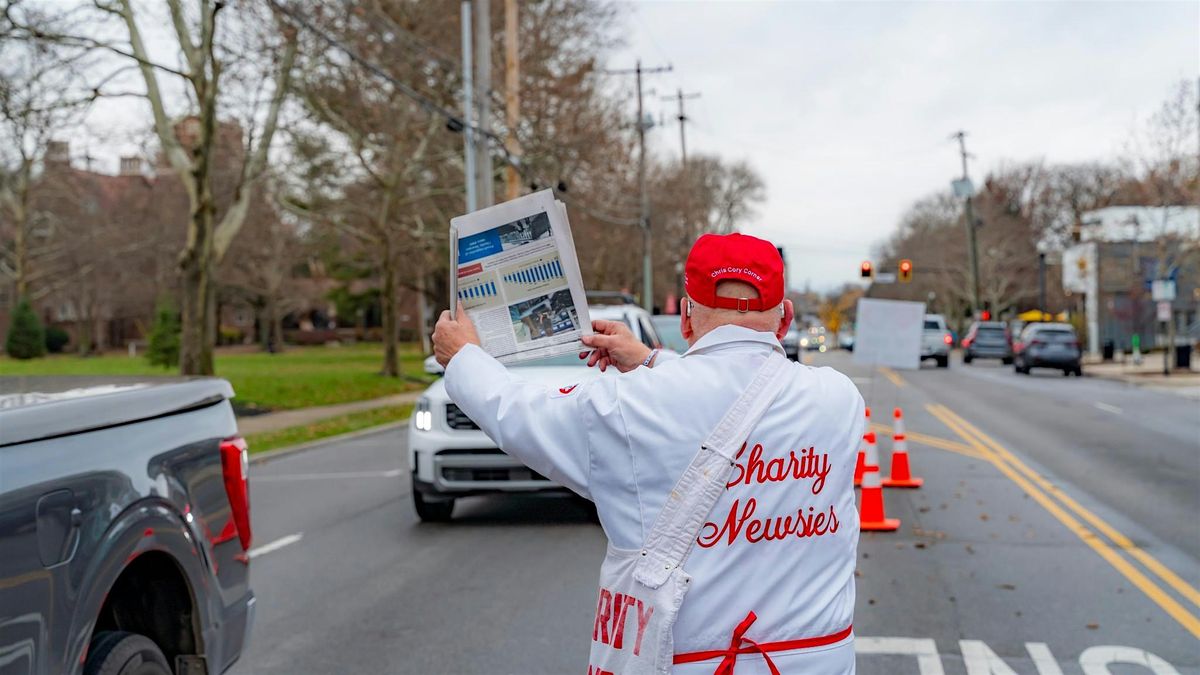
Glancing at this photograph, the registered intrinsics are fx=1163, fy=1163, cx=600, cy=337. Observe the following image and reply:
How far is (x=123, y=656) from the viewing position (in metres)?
3.57

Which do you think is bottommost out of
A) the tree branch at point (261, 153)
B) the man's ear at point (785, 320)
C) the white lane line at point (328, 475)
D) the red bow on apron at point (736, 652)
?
the white lane line at point (328, 475)

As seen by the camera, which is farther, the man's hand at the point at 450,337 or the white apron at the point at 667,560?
the man's hand at the point at 450,337

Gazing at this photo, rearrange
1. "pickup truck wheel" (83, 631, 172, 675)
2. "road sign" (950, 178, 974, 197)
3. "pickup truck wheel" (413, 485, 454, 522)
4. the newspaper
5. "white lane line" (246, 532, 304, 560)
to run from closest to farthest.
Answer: the newspaper
"pickup truck wheel" (83, 631, 172, 675)
"white lane line" (246, 532, 304, 560)
"pickup truck wheel" (413, 485, 454, 522)
"road sign" (950, 178, 974, 197)

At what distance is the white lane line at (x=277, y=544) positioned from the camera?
30.3ft

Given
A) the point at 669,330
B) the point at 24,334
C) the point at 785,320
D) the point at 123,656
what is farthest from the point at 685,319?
the point at 24,334

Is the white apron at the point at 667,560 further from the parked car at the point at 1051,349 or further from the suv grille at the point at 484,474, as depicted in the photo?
the parked car at the point at 1051,349

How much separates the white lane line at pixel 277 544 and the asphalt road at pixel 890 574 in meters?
0.02

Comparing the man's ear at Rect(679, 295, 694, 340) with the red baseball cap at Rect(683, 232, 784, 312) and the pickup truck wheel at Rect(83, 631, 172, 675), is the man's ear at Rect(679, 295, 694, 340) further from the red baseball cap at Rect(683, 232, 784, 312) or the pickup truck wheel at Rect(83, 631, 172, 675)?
the pickup truck wheel at Rect(83, 631, 172, 675)

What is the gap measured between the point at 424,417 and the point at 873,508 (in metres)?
3.88

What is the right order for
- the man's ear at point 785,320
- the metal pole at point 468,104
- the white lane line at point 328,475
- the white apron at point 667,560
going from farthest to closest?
the metal pole at point 468,104
the white lane line at point 328,475
the man's ear at point 785,320
the white apron at point 667,560

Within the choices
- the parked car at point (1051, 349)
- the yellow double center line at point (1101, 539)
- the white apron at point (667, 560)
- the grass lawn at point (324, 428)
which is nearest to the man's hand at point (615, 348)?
the white apron at point (667, 560)

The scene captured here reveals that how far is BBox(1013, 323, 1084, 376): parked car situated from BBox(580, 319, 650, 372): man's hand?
119ft

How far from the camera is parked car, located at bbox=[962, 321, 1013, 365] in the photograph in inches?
1986

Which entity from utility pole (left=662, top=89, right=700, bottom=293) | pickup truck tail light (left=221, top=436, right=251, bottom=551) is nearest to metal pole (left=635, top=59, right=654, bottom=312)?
utility pole (left=662, top=89, right=700, bottom=293)
